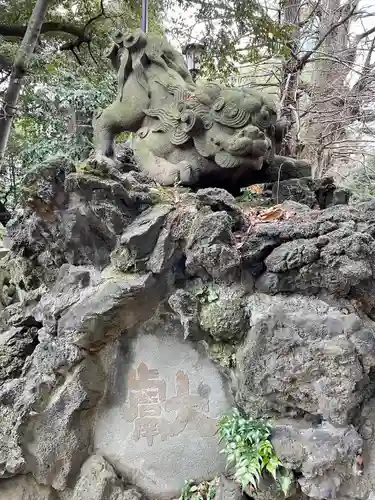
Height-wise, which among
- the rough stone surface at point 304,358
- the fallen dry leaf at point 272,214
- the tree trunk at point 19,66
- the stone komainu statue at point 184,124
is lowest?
the rough stone surface at point 304,358

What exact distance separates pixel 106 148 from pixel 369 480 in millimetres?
2593

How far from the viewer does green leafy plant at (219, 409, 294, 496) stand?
1.98 metres

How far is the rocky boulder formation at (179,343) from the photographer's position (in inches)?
78.2

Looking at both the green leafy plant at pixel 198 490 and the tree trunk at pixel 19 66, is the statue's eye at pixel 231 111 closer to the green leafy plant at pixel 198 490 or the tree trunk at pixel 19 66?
the green leafy plant at pixel 198 490

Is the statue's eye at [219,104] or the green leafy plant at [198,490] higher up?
the statue's eye at [219,104]

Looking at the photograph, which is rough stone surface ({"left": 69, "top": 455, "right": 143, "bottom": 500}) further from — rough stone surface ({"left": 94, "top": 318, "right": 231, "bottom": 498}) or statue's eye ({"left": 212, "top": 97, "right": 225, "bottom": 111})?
statue's eye ({"left": 212, "top": 97, "right": 225, "bottom": 111})

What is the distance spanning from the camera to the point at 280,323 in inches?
79.6

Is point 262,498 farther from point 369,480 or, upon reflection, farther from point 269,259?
point 269,259

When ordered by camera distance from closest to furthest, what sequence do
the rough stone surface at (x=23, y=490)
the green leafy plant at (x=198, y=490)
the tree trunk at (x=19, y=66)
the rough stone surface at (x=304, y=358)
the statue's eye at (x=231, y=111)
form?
the rough stone surface at (x=304, y=358)
the green leafy plant at (x=198, y=490)
the rough stone surface at (x=23, y=490)
the statue's eye at (x=231, y=111)
the tree trunk at (x=19, y=66)

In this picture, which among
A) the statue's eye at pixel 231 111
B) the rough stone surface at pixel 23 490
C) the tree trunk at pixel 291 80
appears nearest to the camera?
the rough stone surface at pixel 23 490

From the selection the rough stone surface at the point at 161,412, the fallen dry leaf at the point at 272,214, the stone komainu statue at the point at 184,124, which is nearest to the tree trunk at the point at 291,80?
the stone komainu statue at the point at 184,124

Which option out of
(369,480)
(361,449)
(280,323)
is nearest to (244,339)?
(280,323)

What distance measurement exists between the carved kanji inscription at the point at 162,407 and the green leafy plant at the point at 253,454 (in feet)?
1.08

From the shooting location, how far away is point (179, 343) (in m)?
2.50
